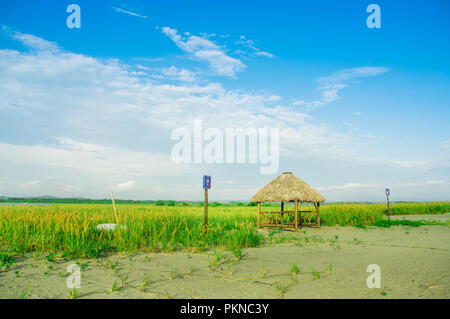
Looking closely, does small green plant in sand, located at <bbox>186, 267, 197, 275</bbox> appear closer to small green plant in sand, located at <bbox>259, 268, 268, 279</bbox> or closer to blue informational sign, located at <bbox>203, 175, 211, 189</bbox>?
small green plant in sand, located at <bbox>259, 268, 268, 279</bbox>

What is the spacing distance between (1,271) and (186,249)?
4355mm

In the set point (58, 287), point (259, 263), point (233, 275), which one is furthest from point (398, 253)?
point (58, 287)

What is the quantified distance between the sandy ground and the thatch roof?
6681 mm

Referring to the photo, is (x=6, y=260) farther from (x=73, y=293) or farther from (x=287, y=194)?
(x=287, y=194)

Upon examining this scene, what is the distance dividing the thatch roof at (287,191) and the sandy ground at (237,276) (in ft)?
21.9

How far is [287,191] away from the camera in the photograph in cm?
1508

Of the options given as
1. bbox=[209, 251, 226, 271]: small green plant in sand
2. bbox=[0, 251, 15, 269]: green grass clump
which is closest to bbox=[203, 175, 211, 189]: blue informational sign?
bbox=[209, 251, 226, 271]: small green plant in sand

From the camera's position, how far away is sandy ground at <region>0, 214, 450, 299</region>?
4.86m

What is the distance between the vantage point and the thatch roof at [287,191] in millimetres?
14875

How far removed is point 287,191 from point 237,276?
9707 millimetres

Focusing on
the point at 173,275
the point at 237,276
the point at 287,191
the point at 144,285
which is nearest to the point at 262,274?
the point at 237,276

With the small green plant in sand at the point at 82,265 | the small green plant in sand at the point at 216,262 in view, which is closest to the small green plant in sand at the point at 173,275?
the small green plant in sand at the point at 216,262

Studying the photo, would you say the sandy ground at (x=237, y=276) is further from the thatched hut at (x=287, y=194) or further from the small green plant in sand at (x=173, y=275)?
the thatched hut at (x=287, y=194)
